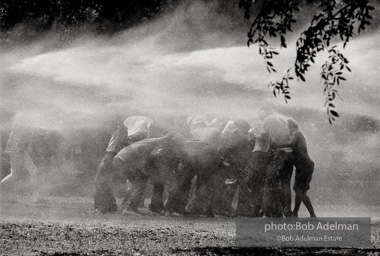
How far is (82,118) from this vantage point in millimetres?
17516

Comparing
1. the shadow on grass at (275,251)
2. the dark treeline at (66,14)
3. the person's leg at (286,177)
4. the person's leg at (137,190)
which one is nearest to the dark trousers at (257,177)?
the person's leg at (286,177)

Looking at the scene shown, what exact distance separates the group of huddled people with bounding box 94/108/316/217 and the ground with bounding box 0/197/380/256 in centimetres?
63

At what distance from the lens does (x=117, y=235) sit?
11.4 m

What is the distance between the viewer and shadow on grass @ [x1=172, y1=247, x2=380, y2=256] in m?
9.98

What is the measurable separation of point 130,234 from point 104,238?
628mm

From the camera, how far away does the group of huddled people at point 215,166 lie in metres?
14.6

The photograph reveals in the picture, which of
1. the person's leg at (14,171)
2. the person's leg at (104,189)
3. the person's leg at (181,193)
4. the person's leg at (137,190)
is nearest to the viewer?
the person's leg at (137,190)

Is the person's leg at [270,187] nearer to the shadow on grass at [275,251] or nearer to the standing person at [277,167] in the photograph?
the standing person at [277,167]

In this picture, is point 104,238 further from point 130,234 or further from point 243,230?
point 243,230

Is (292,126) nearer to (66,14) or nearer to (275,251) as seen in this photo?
(275,251)

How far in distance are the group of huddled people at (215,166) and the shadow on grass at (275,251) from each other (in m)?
4.02

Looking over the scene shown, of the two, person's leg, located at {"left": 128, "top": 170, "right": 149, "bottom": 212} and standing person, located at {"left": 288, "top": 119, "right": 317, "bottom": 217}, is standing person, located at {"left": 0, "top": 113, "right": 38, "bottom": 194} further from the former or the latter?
standing person, located at {"left": 288, "top": 119, "right": 317, "bottom": 217}

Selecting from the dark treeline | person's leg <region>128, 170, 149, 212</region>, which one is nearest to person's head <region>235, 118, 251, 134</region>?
person's leg <region>128, 170, 149, 212</region>

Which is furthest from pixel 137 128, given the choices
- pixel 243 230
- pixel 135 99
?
pixel 243 230
